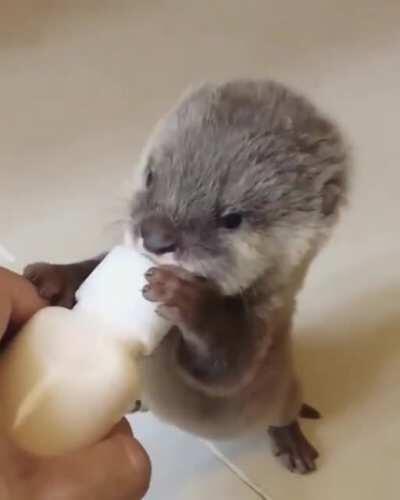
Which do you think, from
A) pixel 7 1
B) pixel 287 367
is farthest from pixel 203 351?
pixel 7 1

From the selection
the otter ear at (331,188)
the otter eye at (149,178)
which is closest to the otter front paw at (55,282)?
the otter eye at (149,178)

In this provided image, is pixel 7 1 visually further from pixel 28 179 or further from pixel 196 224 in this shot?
pixel 196 224

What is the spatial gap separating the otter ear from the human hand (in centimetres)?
25

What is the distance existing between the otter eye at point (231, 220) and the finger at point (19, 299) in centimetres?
15

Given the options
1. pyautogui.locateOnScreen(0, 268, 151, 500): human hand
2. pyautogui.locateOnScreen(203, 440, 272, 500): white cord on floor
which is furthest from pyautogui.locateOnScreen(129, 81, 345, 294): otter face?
pyautogui.locateOnScreen(203, 440, 272, 500): white cord on floor

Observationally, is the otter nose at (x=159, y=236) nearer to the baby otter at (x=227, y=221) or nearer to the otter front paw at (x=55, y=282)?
the baby otter at (x=227, y=221)

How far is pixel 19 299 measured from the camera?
→ 87cm

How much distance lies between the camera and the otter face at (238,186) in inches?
35.7

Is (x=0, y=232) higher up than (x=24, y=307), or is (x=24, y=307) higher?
(x=24, y=307)

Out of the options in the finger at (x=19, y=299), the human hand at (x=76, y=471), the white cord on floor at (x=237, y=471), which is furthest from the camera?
the white cord on floor at (x=237, y=471)

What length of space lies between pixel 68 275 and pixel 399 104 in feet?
2.26

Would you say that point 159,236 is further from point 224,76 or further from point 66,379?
point 224,76

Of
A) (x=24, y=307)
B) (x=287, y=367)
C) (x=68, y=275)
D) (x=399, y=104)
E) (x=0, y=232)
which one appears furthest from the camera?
(x=399, y=104)

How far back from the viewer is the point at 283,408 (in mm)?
1106
